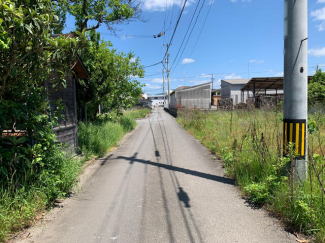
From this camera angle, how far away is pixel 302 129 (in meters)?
4.12

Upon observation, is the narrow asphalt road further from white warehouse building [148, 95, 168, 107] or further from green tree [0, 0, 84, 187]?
white warehouse building [148, 95, 168, 107]

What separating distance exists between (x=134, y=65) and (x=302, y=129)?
1231 centimetres

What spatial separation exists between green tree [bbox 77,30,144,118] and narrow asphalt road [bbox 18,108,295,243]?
6.28 metres

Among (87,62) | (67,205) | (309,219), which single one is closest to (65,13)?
(87,62)

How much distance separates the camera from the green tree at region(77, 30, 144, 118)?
11.8m

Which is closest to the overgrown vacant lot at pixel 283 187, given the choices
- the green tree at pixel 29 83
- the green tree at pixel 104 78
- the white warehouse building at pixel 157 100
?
the green tree at pixel 29 83

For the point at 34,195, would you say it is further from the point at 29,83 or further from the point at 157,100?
the point at 157,100

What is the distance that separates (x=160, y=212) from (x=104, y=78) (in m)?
9.66

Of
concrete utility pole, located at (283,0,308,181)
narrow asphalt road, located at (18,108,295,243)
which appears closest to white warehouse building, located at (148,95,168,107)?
narrow asphalt road, located at (18,108,295,243)

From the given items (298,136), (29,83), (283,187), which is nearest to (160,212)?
(283,187)

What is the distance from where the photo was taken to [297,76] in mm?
4113

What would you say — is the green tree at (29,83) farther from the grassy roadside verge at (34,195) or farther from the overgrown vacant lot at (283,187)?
the overgrown vacant lot at (283,187)

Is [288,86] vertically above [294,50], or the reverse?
[294,50]

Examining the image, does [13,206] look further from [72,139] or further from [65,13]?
[65,13]
